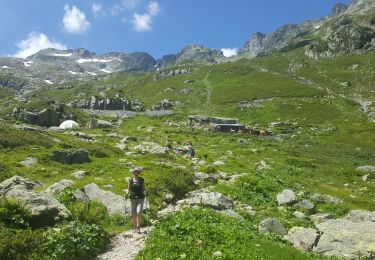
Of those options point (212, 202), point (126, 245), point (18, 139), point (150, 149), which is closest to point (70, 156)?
point (18, 139)

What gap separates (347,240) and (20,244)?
40.8ft

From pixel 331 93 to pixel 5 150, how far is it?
506ft

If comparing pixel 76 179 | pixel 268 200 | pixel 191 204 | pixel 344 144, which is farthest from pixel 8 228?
pixel 344 144

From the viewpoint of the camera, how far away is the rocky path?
1588 centimetres

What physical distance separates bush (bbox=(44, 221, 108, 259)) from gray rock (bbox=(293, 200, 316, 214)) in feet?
47.0

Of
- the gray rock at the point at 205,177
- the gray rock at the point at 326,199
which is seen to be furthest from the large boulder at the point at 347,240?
the gray rock at the point at 205,177

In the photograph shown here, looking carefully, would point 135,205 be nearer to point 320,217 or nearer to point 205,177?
point 320,217

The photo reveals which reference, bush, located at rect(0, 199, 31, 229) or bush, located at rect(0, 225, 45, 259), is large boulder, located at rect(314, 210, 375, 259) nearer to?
bush, located at rect(0, 225, 45, 259)

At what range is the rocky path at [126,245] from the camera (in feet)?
52.1

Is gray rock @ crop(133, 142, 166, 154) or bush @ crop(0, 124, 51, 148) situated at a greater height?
bush @ crop(0, 124, 51, 148)

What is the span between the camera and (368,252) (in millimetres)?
17219

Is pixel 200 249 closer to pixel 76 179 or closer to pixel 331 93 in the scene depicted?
pixel 76 179

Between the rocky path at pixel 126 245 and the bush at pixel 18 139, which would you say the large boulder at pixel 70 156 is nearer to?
the bush at pixel 18 139

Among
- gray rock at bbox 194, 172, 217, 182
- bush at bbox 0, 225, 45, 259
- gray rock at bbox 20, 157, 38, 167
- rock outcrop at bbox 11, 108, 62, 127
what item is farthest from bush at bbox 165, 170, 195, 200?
rock outcrop at bbox 11, 108, 62, 127
